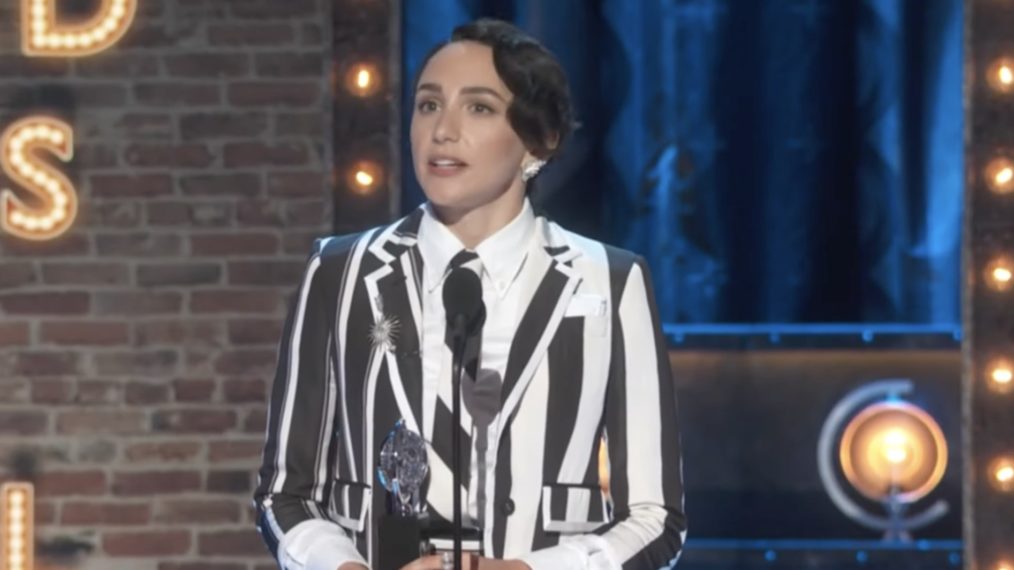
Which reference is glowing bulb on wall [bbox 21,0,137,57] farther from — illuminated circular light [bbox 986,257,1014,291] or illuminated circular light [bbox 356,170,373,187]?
illuminated circular light [bbox 986,257,1014,291]

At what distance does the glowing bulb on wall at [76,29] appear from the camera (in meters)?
4.71

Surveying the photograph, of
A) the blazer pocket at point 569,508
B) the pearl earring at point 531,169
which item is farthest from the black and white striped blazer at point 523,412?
the pearl earring at point 531,169

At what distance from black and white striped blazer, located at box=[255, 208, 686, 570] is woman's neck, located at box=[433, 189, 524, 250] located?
0.06 meters

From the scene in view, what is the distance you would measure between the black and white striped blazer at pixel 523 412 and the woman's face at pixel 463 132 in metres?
0.13

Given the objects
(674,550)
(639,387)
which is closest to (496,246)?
(639,387)

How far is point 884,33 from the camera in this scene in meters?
4.68

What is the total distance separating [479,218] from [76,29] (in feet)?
8.65

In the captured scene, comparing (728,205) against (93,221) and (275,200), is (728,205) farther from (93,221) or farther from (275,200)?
(93,221)

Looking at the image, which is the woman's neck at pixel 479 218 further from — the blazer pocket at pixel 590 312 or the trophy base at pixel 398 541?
the trophy base at pixel 398 541

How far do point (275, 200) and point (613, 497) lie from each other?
2.47 metres

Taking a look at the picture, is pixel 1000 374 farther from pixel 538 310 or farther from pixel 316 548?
pixel 316 548

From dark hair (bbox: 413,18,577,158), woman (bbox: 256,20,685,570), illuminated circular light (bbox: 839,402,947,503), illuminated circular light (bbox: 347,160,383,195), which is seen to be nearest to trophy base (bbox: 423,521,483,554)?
woman (bbox: 256,20,685,570)

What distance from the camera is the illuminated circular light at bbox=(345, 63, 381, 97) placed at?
4613 millimetres

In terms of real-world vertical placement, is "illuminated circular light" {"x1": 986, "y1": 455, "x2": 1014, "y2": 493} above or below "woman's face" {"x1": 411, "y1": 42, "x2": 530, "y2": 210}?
below
